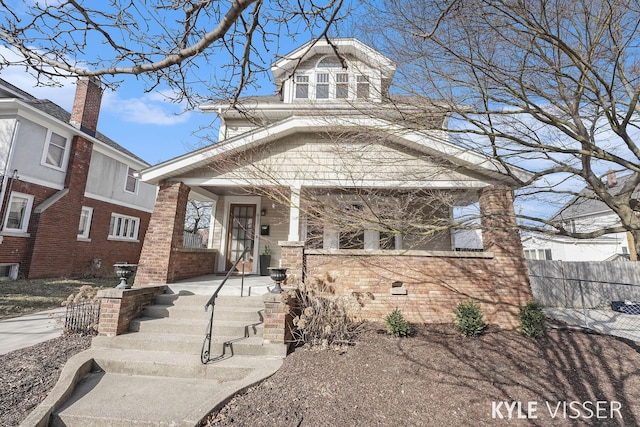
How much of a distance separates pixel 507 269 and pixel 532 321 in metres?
1.13

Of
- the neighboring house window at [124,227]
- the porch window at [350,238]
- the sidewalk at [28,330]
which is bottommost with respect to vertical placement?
the sidewalk at [28,330]

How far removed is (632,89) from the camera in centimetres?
440

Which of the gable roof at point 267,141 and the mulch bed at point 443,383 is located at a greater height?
the gable roof at point 267,141

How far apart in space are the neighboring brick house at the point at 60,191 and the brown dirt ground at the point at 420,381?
7.97m

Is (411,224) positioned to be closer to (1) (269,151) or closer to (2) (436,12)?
(2) (436,12)

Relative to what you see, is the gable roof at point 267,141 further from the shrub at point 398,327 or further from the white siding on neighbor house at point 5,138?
the white siding on neighbor house at point 5,138

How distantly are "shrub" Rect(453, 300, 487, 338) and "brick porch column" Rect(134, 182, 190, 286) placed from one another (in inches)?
254

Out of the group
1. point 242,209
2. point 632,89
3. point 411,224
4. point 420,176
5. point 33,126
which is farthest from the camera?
point 33,126

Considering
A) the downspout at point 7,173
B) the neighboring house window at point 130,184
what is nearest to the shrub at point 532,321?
the downspout at point 7,173

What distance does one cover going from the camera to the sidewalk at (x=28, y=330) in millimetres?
5168

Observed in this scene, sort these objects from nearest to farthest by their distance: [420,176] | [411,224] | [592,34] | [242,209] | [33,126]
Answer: [592,34] < [411,224] < [420,176] < [242,209] < [33,126]

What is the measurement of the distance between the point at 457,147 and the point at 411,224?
2638 mm

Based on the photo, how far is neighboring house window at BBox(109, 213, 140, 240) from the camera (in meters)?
16.0

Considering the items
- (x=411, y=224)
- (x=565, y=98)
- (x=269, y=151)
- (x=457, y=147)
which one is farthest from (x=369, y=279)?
(x=565, y=98)
